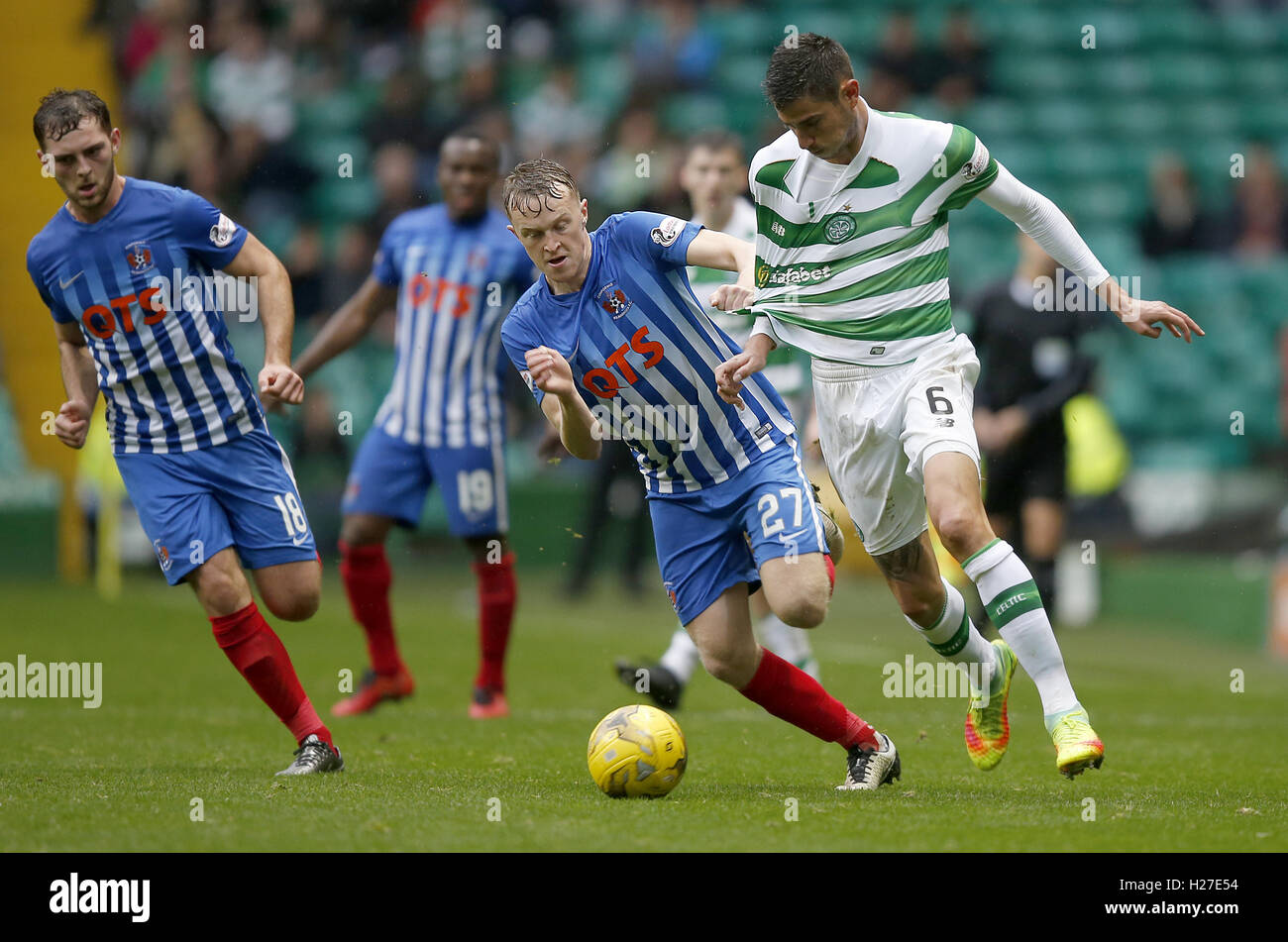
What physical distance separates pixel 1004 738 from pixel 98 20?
49.6ft

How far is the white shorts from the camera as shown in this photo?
5.21 metres

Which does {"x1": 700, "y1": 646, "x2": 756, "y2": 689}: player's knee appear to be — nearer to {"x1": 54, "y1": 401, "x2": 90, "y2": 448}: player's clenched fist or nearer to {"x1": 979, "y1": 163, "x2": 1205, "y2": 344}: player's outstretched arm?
{"x1": 979, "y1": 163, "x2": 1205, "y2": 344}: player's outstretched arm

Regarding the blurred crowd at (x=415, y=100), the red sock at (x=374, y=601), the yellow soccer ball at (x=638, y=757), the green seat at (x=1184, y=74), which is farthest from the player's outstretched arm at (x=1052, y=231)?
the green seat at (x=1184, y=74)

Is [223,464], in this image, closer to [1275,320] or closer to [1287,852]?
[1287,852]

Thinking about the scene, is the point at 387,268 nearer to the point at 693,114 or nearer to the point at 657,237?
the point at 657,237

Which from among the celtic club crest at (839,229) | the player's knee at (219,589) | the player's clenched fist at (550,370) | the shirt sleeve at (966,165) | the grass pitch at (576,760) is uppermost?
the shirt sleeve at (966,165)

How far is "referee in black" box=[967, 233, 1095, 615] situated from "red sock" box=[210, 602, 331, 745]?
4.61 meters

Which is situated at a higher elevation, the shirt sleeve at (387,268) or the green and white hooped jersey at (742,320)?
the shirt sleeve at (387,268)

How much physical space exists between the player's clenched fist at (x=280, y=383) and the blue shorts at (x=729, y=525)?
125 cm

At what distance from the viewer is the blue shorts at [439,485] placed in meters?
7.78

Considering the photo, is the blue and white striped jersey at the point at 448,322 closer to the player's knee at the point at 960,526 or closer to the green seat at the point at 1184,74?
the player's knee at the point at 960,526

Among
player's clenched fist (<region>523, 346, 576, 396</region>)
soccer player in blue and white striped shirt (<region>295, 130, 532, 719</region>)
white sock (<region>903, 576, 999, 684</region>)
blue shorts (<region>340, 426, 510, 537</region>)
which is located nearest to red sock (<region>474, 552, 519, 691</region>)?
soccer player in blue and white striped shirt (<region>295, 130, 532, 719</region>)

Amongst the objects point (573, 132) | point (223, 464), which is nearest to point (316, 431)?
point (573, 132)

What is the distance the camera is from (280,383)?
5.43 m
